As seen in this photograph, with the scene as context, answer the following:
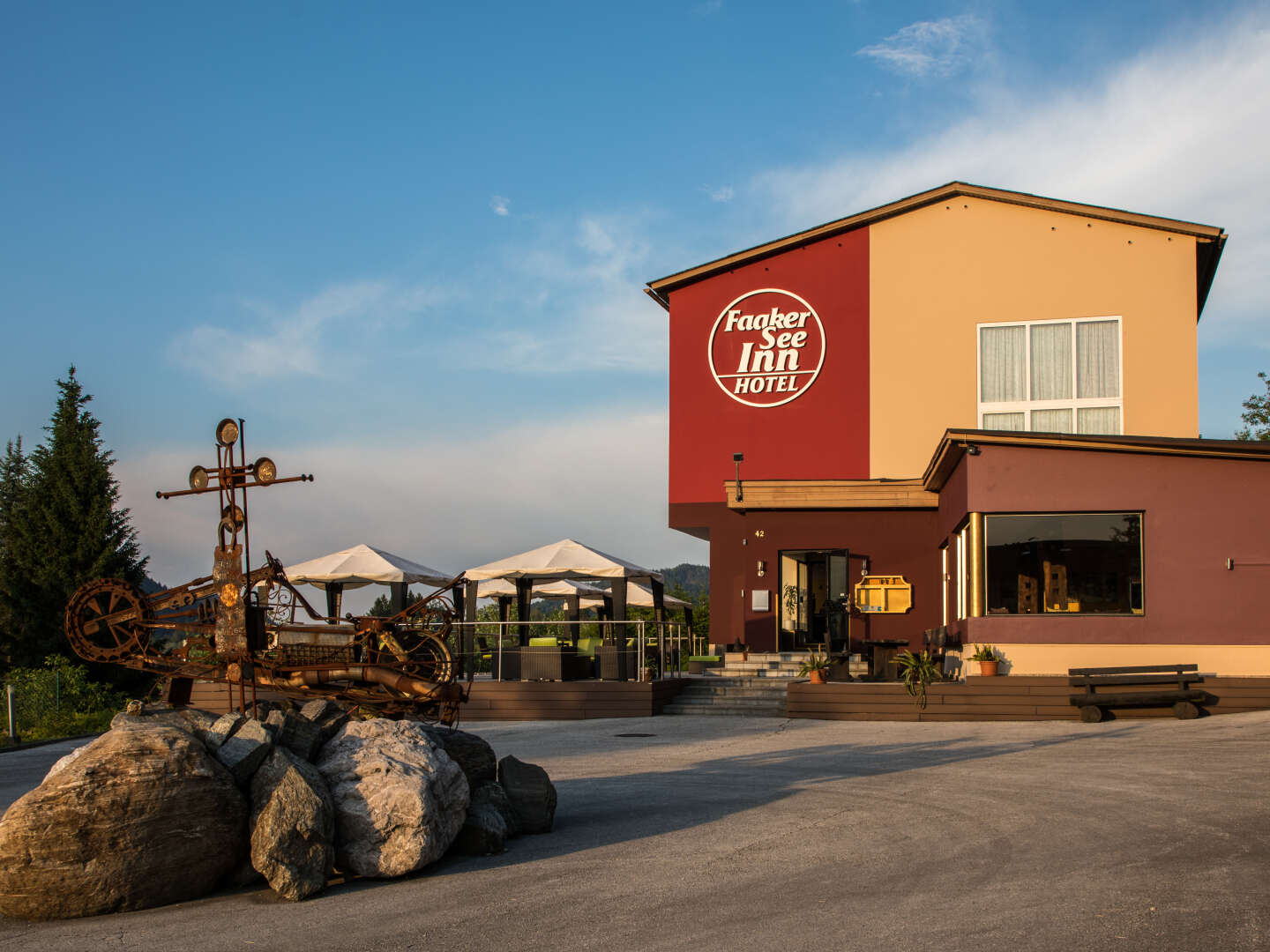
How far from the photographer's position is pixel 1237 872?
643 cm

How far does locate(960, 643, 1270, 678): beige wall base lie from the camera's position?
15.1m

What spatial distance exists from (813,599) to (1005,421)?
5398mm

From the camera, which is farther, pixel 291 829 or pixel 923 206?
pixel 923 206

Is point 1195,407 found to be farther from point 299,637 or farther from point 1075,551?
point 299,637

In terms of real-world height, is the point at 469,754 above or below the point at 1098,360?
below

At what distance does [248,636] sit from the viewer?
874 centimetres

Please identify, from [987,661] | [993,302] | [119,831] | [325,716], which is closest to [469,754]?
[325,716]

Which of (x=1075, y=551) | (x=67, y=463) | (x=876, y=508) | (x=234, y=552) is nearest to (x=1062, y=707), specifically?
(x=1075, y=551)

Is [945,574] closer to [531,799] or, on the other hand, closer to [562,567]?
[562,567]

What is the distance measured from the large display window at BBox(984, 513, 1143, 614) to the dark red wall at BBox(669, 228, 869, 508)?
24.7 ft

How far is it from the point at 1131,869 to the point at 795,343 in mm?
18634

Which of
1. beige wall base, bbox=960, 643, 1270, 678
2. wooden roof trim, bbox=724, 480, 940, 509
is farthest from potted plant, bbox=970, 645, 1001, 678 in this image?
wooden roof trim, bbox=724, 480, 940, 509

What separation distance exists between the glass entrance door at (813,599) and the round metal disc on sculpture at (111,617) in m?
15.3

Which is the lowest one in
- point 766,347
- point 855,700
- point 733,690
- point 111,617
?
point 733,690
